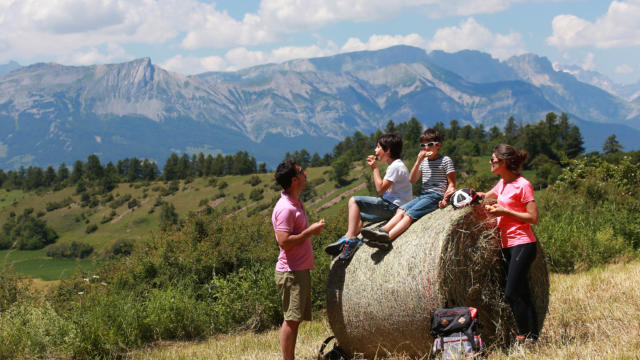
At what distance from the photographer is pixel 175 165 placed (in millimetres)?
183875

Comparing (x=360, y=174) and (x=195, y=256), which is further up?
(x=195, y=256)

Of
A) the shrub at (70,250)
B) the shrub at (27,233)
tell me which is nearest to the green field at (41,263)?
the shrub at (70,250)

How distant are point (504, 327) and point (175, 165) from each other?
18416 centimetres

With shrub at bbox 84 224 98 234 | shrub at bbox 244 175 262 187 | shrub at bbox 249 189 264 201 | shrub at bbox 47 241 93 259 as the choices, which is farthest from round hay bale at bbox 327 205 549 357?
shrub at bbox 84 224 98 234

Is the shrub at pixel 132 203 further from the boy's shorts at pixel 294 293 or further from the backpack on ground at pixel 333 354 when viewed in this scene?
the boy's shorts at pixel 294 293

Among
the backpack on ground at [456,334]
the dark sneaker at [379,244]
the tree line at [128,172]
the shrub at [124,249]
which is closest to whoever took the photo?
the backpack on ground at [456,334]

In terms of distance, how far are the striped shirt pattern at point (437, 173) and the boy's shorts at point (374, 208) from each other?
21.6 inches

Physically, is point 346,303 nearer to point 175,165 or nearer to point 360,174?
point 360,174

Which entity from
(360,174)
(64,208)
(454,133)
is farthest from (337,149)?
(64,208)

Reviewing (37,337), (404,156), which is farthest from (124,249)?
(404,156)

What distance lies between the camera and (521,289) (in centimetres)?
636

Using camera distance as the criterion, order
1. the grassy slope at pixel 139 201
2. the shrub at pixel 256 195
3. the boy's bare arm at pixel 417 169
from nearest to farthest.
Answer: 1. the boy's bare arm at pixel 417 169
2. the shrub at pixel 256 195
3. the grassy slope at pixel 139 201

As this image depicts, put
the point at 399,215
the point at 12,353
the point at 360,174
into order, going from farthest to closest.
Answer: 1. the point at 360,174
2. the point at 12,353
3. the point at 399,215

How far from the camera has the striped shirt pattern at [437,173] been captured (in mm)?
6945
